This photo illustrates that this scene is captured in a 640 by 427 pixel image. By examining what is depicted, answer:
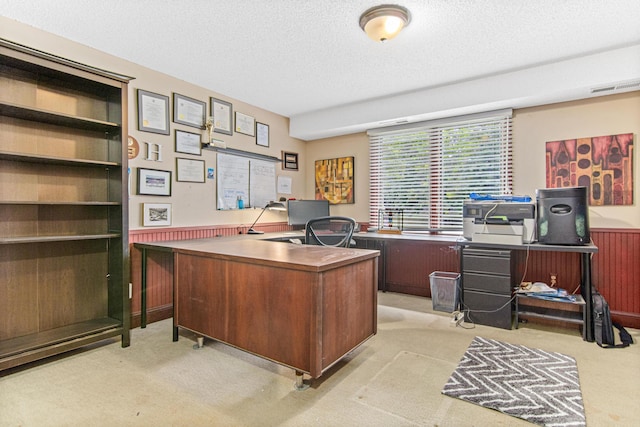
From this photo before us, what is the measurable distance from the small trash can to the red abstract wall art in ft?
4.70

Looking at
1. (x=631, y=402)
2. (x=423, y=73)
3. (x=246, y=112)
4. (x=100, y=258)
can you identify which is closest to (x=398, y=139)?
(x=423, y=73)

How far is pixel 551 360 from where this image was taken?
90.4 inches

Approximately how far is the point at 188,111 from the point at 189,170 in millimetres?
647

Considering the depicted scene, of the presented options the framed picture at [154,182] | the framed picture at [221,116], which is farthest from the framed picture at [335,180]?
the framed picture at [154,182]

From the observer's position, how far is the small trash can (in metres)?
3.38

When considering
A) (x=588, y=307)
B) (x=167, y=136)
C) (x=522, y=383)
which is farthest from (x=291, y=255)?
(x=588, y=307)

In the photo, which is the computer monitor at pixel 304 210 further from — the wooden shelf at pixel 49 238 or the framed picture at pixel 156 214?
the wooden shelf at pixel 49 238

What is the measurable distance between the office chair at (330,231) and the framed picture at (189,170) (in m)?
1.53

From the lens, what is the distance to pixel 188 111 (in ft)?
11.4

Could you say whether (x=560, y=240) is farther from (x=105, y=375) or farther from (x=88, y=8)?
(x=88, y=8)

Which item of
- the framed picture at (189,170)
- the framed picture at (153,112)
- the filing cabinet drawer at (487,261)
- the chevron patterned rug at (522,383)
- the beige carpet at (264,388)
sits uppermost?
the framed picture at (153,112)

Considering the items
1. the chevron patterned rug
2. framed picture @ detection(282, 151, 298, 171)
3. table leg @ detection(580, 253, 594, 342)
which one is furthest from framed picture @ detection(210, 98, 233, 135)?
table leg @ detection(580, 253, 594, 342)

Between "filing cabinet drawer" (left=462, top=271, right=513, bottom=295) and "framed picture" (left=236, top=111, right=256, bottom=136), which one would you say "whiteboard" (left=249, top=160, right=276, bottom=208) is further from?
"filing cabinet drawer" (left=462, top=271, right=513, bottom=295)

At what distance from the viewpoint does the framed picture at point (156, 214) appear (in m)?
3.11
